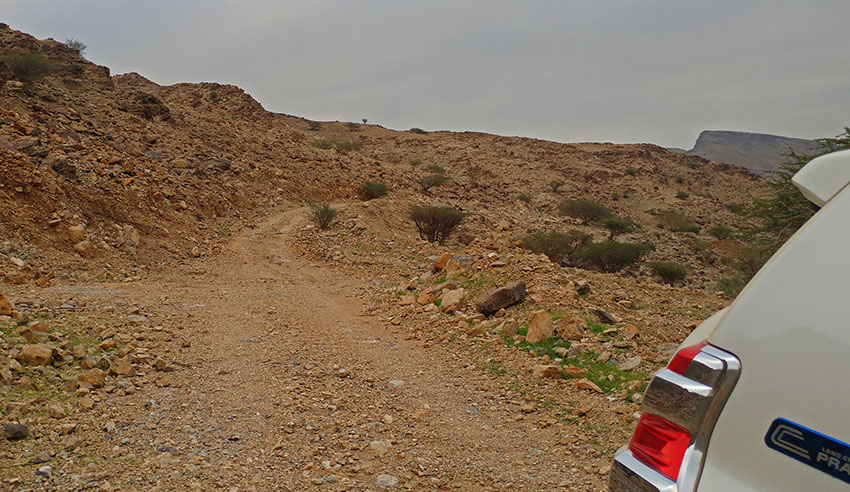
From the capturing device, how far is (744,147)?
111125 millimetres

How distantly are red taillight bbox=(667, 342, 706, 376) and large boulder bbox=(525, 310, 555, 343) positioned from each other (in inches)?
154

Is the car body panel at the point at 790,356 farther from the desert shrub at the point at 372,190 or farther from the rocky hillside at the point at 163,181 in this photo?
the desert shrub at the point at 372,190

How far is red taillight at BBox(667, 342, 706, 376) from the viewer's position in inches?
49.1

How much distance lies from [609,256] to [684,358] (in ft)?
47.0

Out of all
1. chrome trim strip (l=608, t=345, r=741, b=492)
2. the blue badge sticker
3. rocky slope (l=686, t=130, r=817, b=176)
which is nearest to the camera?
the blue badge sticker

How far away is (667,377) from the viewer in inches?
50.3

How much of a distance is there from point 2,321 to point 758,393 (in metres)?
5.32

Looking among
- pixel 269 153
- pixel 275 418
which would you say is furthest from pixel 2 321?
pixel 269 153

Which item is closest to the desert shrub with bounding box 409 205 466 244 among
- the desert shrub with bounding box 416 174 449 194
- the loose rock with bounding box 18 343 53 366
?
the desert shrub with bounding box 416 174 449 194

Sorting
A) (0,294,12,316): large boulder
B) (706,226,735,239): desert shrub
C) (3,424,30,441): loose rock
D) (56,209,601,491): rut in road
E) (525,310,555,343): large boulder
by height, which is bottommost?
(56,209,601,491): rut in road

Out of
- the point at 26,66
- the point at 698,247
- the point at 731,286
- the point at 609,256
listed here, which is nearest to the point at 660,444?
the point at 731,286

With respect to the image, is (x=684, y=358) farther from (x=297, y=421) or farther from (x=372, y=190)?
(x=372, y=190)

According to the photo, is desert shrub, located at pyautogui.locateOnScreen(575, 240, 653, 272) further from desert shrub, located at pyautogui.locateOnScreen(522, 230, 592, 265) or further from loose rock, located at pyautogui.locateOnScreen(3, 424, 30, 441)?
loose rock, located at pyautogui.locateOnScreen(3, 424, 30, 441)

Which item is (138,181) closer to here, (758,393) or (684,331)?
(684,331)
